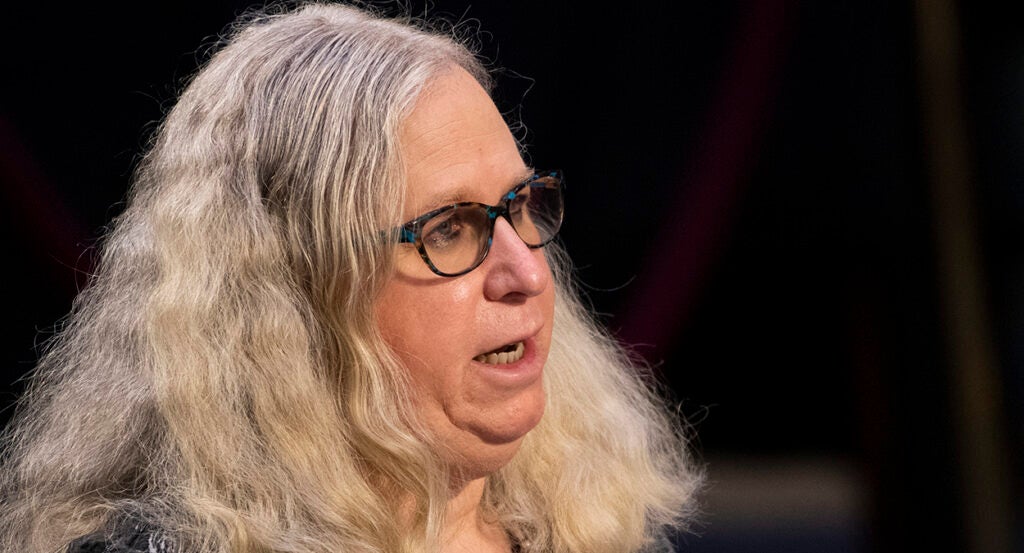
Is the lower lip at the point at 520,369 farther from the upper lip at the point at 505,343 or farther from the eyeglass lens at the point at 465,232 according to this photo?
the eyeglass lens at the point at 465,232

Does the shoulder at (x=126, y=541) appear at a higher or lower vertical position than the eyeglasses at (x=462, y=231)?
lower

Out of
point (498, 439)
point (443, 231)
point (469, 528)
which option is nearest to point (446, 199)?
point (443, 231)

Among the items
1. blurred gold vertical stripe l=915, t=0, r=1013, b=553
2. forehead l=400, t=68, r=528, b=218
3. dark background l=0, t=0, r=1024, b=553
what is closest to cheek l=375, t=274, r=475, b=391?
forehead l=400, t=68, r=528, b=218

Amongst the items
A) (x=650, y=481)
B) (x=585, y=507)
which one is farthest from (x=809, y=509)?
(x=585, y=507)

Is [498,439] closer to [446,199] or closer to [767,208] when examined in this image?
[446,199]

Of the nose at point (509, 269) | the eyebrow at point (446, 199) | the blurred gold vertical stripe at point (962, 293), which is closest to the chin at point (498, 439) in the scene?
the nose at point (509, 269)

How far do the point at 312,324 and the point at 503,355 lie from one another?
254mm

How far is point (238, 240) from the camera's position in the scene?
133 centimetres

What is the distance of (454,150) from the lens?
1342 mm

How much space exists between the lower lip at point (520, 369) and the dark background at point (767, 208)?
2.62ft

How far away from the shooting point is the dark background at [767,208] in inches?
78.3

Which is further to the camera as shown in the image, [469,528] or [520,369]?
[469,528]

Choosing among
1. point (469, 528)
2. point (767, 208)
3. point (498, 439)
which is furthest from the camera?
point (767, 208)

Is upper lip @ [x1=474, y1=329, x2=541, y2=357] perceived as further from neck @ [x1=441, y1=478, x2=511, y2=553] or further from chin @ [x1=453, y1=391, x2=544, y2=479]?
neck @ [x1=441, y1=478, x2=511, y2=553]
